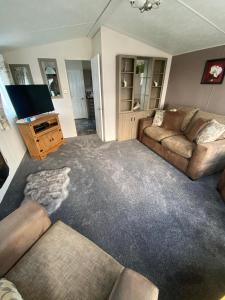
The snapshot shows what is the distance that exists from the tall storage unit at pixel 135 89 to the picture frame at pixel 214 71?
98cm

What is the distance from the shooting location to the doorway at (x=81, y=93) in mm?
4721

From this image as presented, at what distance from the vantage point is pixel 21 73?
307cm

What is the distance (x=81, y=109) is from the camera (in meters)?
5.48

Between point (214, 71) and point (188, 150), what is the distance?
5.48 feet

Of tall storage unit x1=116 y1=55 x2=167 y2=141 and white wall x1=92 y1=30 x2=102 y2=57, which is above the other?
white wall x1=92 y1=30 x2=102 y2=57

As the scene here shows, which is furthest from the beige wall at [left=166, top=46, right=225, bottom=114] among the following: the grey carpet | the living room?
the grey carpet

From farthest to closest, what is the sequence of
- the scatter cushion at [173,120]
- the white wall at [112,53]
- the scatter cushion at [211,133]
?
the scatter cushion at [173,120] → the white wall at [112,53] → the scatter cushion at [211,133]

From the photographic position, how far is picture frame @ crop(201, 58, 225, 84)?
2446mm

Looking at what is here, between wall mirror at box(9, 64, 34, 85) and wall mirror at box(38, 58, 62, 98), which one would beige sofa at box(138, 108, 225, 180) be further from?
wall mirror at box(9, 64, 34, 85)

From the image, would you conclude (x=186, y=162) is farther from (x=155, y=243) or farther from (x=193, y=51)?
(x=193, y=51)

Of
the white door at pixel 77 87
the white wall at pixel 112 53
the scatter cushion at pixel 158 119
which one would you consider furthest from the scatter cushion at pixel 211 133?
the white door at pixel 77 87

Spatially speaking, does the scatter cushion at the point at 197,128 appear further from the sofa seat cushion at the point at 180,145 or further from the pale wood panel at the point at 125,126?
the pale wood panel at the point at 125,126

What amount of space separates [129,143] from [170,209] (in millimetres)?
2010

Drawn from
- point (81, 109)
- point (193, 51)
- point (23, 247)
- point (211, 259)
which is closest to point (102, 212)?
point (23, 247)
